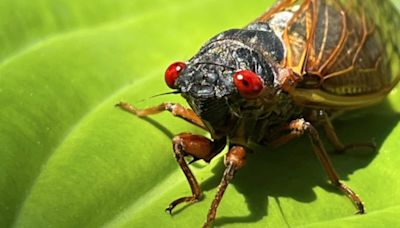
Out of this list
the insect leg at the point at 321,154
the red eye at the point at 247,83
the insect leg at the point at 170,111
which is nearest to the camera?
the red eye at the point at 247,83

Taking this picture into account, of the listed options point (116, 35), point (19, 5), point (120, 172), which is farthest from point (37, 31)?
point (120, 172)

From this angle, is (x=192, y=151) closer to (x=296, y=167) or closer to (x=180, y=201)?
(x=180, y=201)

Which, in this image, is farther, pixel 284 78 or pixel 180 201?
Answer: pixel 284 78

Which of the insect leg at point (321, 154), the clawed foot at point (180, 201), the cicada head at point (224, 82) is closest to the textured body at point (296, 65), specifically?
the cicada head at point (224, 82)

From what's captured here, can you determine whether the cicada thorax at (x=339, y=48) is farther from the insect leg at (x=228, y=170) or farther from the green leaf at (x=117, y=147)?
the insect leg at (x=228, y=170)

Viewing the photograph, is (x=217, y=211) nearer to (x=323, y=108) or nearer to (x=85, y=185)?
(x=85, y=185)

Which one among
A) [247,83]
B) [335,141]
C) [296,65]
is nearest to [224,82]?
[247,83]
